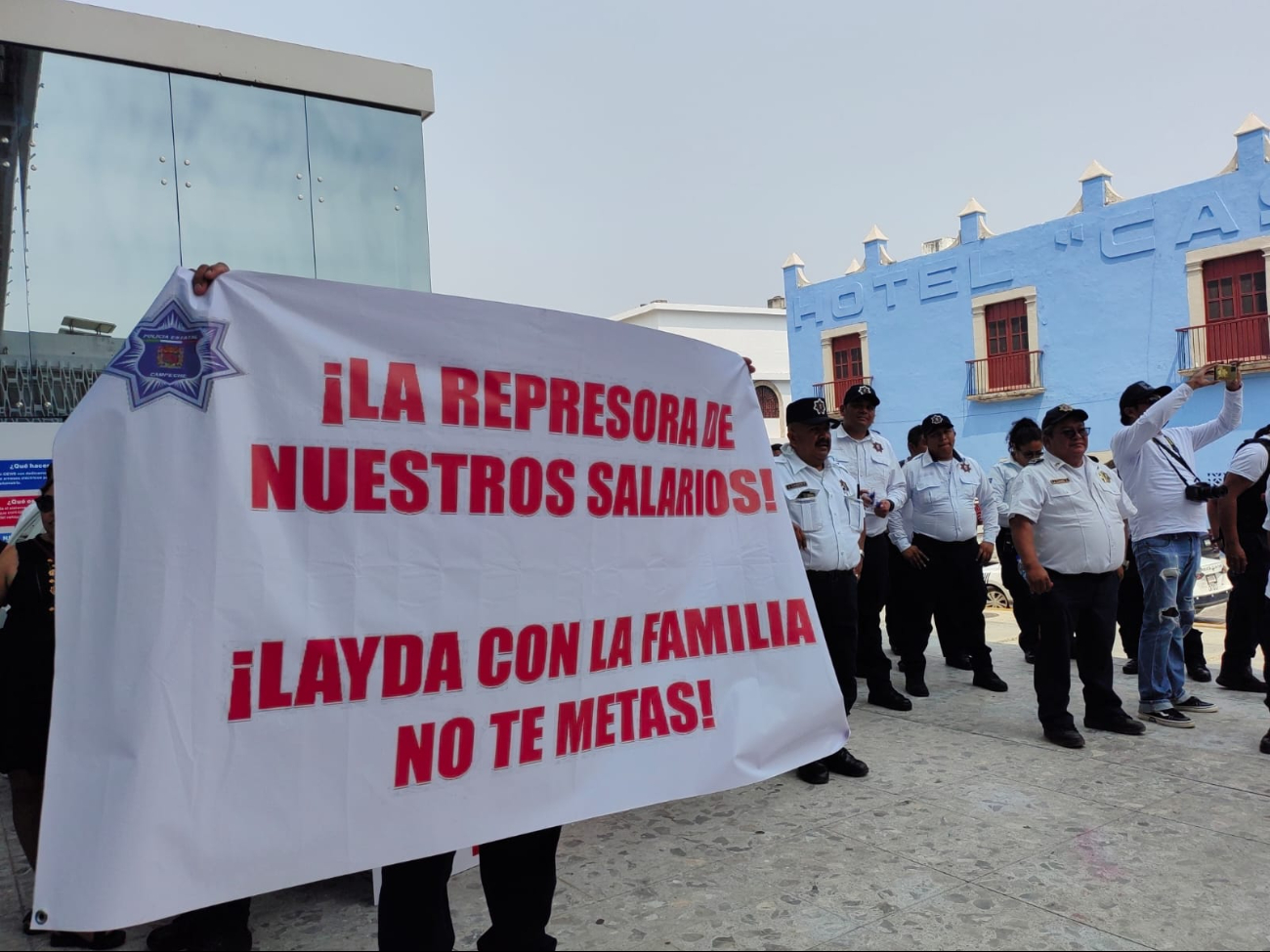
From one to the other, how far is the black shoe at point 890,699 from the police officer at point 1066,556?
93cm

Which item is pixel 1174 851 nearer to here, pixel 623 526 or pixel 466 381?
pixel 623 526

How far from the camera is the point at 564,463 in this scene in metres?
2.71

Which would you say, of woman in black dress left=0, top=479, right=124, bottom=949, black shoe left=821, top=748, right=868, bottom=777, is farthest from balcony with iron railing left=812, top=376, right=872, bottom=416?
woman in black dress left=0, top=479, right=124, bottom=949

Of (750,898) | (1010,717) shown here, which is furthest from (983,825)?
(1010,717)

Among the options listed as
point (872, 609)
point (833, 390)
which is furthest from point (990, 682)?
point (833, 390)

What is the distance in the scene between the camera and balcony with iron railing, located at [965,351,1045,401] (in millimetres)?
19625

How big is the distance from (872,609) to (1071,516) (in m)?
1.51

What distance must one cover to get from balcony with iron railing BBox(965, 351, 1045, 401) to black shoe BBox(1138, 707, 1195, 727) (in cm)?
1538

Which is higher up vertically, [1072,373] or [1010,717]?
[1072,373]

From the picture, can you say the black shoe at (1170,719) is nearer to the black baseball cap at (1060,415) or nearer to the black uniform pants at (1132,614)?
the black uniform pants at (1132,614)

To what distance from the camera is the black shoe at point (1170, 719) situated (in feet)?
16.8

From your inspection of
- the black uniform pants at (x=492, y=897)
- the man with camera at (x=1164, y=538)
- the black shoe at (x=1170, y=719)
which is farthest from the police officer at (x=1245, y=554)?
the black uniform pants at (x=492, y=897)

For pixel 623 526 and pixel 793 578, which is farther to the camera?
pixel 793 578

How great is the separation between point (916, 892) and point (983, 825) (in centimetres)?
74
